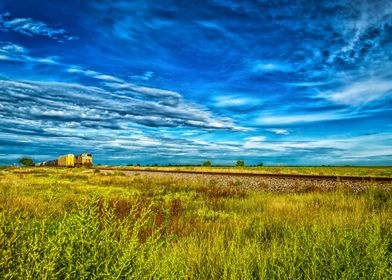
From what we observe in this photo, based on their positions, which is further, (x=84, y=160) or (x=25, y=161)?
(x=25, y=161)

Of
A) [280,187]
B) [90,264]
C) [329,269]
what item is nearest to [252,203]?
[280,187]

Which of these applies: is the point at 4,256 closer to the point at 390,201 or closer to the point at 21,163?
the point at 390,201

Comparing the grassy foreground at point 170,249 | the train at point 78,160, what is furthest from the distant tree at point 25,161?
the grassy foreground at point 170,249

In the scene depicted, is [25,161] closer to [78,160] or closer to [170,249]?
[78,160]

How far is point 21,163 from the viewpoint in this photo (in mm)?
92062

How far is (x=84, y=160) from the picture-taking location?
6994 cm

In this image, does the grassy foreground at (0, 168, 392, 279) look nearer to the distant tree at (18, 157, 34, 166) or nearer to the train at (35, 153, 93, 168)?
the train at (35, 153, 93, 168)

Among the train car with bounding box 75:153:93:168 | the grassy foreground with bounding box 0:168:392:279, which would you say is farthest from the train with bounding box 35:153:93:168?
the grassy foreground with bounding box 0:168:392:279

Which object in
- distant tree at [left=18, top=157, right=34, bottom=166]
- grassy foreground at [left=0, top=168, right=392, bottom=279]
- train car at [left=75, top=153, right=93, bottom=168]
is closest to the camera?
grassy foreground at [left=0, top=168, right=392, bottom=279]

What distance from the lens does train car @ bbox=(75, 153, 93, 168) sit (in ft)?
228

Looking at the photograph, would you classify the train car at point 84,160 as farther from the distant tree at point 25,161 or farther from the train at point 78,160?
the distant tree at point 25,161

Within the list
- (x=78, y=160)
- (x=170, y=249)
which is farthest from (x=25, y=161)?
(x=170, y=249)

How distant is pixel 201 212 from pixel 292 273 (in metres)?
5.92

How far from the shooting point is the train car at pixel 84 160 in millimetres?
69375
